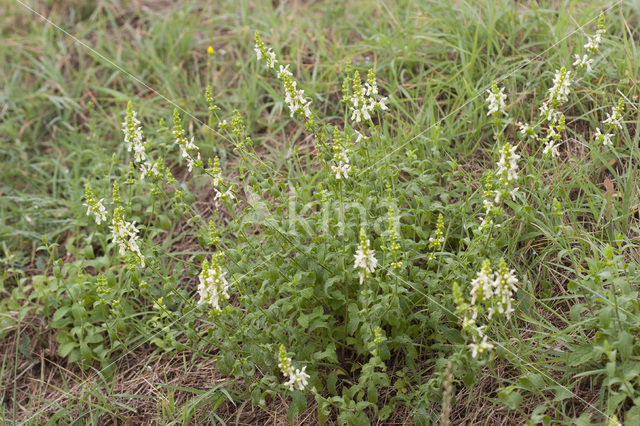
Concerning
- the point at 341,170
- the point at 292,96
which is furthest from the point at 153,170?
the point at 341,170

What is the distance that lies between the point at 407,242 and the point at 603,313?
91 centimetres

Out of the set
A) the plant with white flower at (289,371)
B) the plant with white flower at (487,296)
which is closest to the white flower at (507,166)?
the plant with white flower at (487,296)

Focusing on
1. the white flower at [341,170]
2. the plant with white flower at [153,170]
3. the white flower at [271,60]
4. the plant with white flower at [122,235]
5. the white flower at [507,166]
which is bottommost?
the plant with white flower at [122,235]

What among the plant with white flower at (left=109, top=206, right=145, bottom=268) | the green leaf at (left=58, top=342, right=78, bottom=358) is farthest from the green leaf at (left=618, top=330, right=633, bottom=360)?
the green leaf at (left=58, top=342, right=78, bottom=358)

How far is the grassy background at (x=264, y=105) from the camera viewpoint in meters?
3.36

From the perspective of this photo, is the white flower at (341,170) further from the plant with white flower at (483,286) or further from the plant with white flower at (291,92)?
the plant with white flower at (483,286)

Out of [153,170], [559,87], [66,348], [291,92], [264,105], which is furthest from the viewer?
[264,105]

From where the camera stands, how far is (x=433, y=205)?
328 cm

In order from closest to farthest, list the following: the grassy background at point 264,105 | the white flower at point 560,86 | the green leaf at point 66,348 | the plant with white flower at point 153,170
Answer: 1. the white flower at point 560,86
2. the plant with white flower at point 153,170
3. the grassy background at point 264,105
4. the green leaf at point 66,348

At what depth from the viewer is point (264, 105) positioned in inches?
185

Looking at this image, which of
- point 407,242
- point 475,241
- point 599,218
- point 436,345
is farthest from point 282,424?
point 599,218

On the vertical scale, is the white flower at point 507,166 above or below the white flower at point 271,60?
below

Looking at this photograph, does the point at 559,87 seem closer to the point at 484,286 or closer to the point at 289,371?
the point at 484,286

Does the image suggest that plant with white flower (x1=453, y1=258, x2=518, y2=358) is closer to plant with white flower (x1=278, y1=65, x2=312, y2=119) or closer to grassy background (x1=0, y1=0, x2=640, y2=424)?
grassy background (x1=0, y1=0, x2=640, y2=424)
